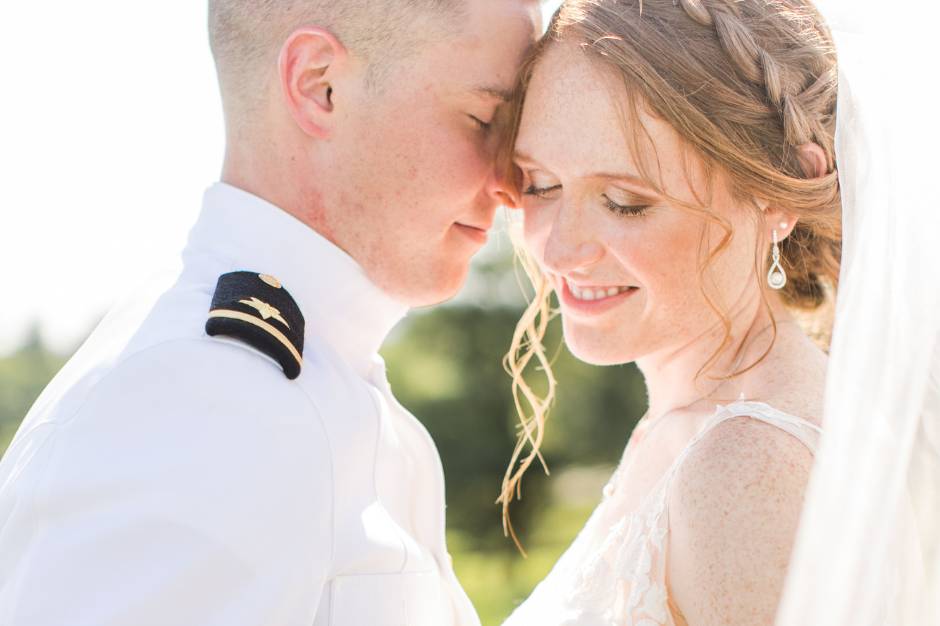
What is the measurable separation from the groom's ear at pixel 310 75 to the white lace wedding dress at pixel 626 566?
139 centimetres

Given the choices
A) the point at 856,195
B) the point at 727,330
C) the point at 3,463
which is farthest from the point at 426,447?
the point at 856,195

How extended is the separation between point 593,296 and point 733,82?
2.28ft

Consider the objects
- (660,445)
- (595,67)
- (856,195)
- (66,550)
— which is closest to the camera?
(66,550)

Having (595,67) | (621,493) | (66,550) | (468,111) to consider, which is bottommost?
(621,493)

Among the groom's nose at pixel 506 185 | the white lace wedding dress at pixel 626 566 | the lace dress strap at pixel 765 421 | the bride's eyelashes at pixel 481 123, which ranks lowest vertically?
the white lace wedding dress at pixel 626 566

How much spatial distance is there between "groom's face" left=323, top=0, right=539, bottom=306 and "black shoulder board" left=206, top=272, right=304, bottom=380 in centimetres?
48

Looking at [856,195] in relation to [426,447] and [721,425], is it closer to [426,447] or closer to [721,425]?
[721,425]

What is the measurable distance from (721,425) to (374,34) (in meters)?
1.52

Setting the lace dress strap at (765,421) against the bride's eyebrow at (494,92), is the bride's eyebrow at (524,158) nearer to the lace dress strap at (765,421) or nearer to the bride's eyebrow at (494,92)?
the bride's eyebrow at (494,92)

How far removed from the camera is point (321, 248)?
318 centimetres

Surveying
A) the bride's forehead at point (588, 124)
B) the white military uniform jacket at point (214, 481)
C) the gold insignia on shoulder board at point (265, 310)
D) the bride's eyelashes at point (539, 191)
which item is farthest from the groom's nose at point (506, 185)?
the gold insignia on shoulder board at point (265, 310)

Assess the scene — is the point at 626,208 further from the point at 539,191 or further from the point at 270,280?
the point at 270,280

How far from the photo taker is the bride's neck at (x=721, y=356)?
3141 millimetres

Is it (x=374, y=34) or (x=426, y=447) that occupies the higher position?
(x=374, y=34)
